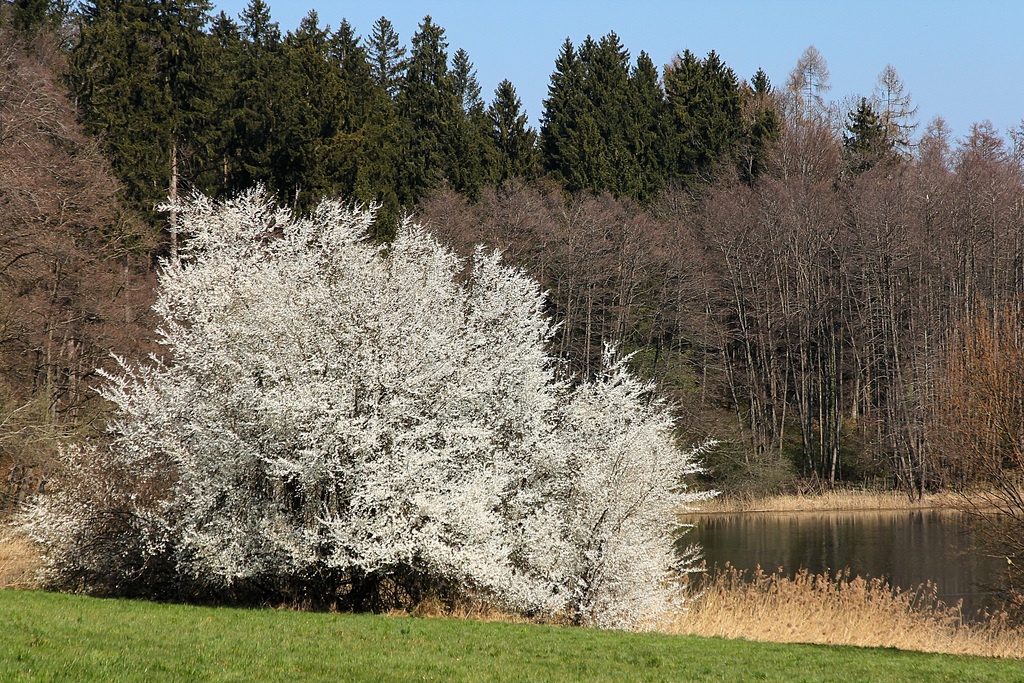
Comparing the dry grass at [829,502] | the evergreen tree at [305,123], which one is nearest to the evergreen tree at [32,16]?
the evergreen tree at [305,123]

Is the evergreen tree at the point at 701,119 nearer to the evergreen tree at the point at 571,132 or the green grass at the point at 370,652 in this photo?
the evergreen tree at the point at 571,132

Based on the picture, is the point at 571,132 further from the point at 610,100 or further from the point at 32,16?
the point at 32,16

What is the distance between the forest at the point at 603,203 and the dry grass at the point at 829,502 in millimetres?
1040

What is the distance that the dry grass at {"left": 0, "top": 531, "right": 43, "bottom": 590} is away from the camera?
1595 centimetres

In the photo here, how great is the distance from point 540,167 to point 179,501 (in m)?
34.3

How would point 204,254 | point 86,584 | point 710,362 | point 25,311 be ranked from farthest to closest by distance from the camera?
point 710,362 → point 25,311 → point 204,254 → point 86,584

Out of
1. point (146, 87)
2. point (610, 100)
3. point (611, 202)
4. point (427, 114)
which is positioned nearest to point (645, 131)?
point (610, 100)

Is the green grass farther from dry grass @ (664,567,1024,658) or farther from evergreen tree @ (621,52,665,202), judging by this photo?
evergreen tree @ (621,52,665,202)

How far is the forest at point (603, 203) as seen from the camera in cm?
2577

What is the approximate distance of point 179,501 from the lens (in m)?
14.2

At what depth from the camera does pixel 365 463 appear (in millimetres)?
13078

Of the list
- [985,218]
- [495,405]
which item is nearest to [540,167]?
[985,218]

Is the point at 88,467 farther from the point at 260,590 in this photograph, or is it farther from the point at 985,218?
the point at 985,218

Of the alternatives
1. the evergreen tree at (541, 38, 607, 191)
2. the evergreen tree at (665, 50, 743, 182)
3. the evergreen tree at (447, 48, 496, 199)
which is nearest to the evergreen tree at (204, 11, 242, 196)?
the evergreen tree at (447, 48, 496, 199)
